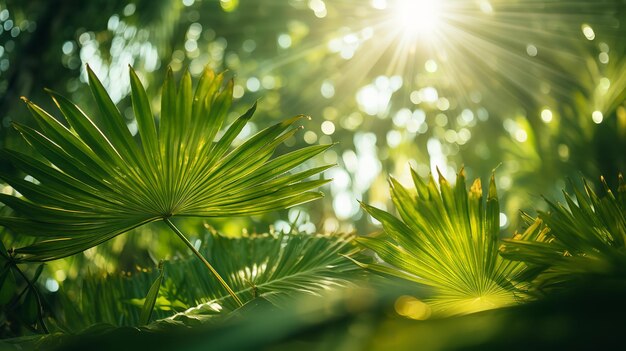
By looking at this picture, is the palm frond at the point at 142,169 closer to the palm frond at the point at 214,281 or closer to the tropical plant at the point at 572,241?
the palm frond at the point at 214,281

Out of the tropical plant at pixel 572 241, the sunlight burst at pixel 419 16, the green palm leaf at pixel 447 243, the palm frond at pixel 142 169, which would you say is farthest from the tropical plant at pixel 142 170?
the sunlight burst at pixel 419 16

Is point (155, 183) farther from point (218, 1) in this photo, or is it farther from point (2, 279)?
point (218, 1)

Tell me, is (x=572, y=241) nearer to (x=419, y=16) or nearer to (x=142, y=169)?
(x=142, y=169)

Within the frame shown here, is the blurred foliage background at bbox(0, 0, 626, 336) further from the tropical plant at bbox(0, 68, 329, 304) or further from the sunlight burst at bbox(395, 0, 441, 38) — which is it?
the tropical plant at bbox(0, 68, 329, 304)

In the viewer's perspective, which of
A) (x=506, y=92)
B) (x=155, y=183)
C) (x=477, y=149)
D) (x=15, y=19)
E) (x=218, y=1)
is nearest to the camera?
(x=155, y=183)

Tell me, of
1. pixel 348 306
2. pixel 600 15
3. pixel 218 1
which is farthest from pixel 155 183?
pixel 218 1

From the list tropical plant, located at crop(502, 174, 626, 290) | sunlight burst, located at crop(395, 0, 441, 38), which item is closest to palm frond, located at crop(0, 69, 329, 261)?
tropical plant, located at crop(502, 174, 626, 290)
